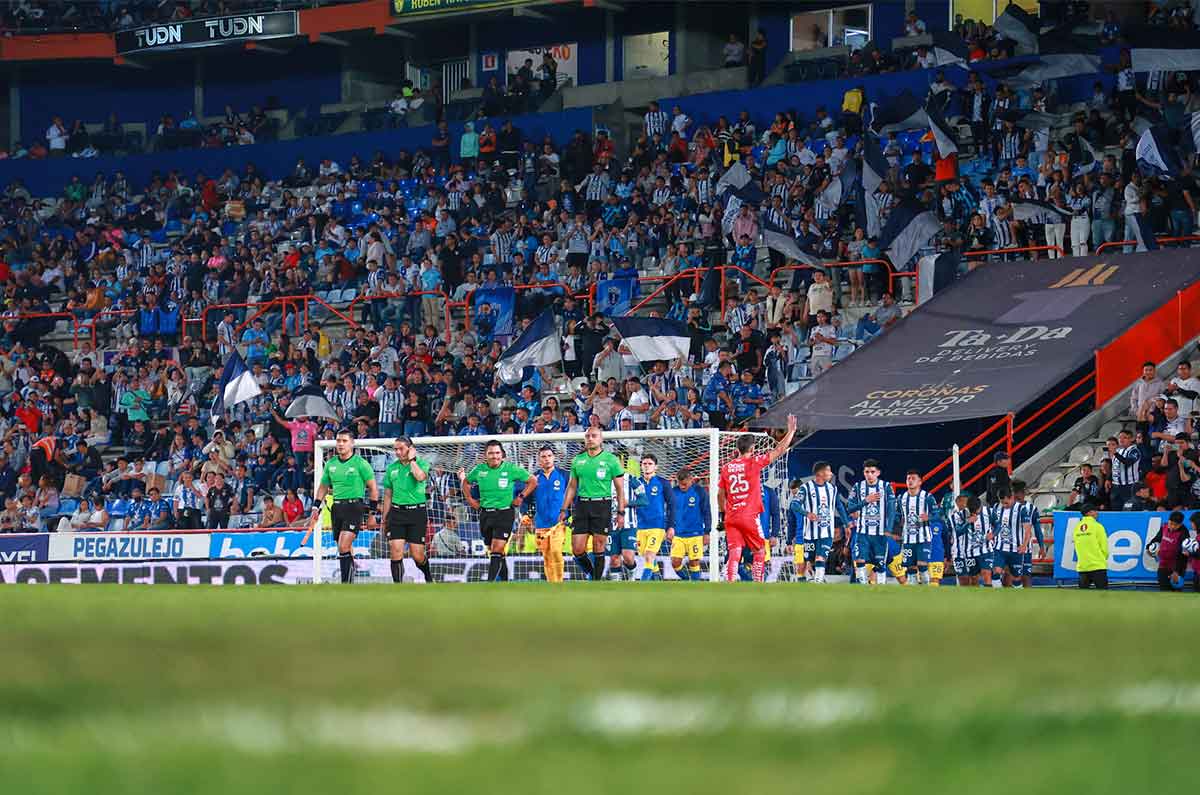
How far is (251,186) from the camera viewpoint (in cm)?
3862

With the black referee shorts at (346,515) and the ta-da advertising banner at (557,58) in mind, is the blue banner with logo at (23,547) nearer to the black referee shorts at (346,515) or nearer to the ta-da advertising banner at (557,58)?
the black referee shorts at (346,515)

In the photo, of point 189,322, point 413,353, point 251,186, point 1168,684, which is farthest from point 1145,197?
point 1168,684

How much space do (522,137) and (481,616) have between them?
34255 mm

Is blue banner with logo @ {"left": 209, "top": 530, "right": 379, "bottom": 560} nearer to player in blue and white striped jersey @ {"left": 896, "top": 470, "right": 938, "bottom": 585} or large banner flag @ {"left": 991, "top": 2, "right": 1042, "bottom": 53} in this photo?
player in blue and white striped jersey @ {"left": 896, "top": 470, "right": 938, "bottom": 585}

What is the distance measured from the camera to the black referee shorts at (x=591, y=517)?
1764 cm

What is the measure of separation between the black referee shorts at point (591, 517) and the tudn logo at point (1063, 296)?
9.41 m

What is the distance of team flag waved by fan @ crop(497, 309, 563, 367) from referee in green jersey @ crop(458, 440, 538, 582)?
8625mm

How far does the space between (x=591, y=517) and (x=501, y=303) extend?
39.4 ft

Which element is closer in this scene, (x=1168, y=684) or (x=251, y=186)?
(x=1168, y=684)

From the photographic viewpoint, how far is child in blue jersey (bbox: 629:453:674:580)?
1969cm

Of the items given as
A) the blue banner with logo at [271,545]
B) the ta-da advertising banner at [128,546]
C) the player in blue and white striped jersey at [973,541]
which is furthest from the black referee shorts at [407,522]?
the ta-da advertising banner at [128,546]

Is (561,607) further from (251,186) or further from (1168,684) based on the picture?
(251,186)

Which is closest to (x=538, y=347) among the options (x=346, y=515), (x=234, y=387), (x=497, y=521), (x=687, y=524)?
(x=234, y=387)

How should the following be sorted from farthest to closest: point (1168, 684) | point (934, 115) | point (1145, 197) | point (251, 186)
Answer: point (251, 186) < point (934, 115) < point (1145, 197) < point (1168, 684)
